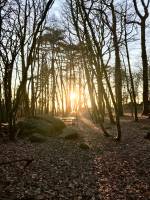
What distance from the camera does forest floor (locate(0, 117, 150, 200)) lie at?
8547 mm

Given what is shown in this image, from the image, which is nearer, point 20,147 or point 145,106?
point 20,147

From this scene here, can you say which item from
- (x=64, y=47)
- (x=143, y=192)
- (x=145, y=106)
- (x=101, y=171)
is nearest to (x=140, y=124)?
(x=145, y=106)

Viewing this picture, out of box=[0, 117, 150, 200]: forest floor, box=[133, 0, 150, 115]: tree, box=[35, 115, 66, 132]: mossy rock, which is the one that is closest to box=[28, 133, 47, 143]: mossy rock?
box=[0, 117, 150, 200]: forest floor

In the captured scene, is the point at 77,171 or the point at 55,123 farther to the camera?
the point at 55,123

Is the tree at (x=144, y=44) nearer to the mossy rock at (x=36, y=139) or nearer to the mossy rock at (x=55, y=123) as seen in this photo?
the mossy rock at (x=55, y=123)

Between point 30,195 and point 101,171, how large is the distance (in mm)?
3208

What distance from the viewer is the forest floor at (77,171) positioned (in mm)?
8547

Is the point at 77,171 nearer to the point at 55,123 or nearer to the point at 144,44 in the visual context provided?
the point at 55,123

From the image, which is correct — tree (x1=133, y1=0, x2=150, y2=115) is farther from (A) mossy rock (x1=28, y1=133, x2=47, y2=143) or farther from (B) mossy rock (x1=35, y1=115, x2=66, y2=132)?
(A) mossy rock (x1=28, y1=133, x2=47, y2=143)

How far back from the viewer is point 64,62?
1703 inches

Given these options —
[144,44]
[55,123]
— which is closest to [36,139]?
[55,123]

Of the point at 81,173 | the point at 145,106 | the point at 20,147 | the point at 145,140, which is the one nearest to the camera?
the point at 81,173

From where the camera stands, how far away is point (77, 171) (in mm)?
10727

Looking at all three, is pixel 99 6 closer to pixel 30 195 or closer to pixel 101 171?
pixel 101 171
